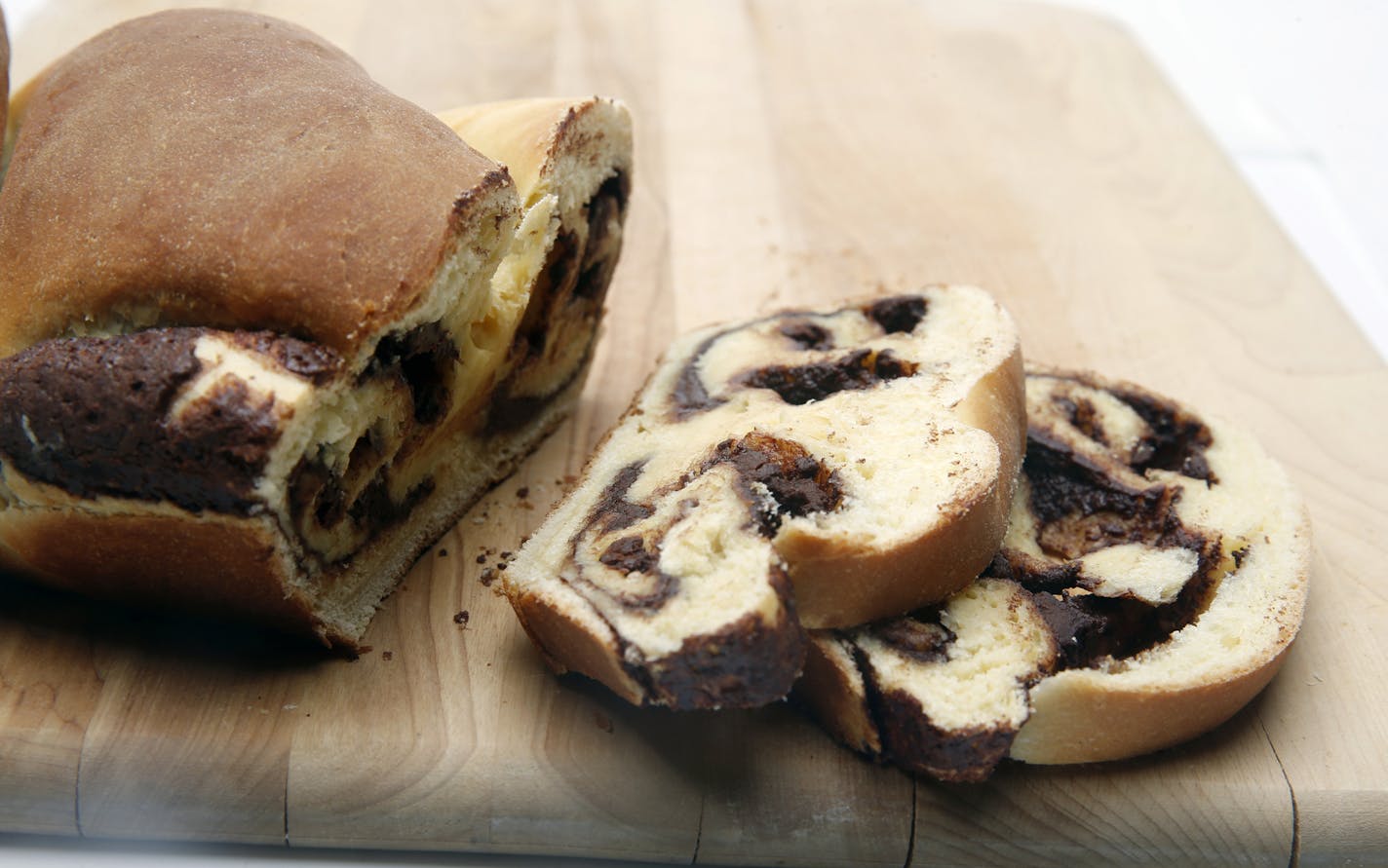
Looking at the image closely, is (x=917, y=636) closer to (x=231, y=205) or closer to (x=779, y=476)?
(x=779, y=476)

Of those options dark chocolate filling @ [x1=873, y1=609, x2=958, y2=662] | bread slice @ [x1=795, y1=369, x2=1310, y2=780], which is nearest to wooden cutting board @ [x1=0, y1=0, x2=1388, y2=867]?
bread slice @ [x1=795, y1=369, x2=1310, y2=780]

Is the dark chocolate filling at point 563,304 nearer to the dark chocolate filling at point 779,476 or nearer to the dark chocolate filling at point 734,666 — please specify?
the dark chocolate filling at point 779,476

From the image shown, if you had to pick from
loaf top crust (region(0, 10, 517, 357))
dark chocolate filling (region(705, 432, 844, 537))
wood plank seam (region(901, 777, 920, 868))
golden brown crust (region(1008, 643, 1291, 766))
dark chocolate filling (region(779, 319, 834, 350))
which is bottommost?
wood plank seam (region(901, 777, 920, 868))

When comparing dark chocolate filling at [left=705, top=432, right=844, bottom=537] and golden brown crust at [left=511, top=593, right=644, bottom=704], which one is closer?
golden brown crust at [left=511, top=593, right=644, bottom=704]

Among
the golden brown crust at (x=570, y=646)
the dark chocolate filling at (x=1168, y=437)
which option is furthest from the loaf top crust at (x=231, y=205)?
the dark chocolate filling at (x=1168, y=437)

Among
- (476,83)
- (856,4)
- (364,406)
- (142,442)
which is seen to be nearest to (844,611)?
(364,406)

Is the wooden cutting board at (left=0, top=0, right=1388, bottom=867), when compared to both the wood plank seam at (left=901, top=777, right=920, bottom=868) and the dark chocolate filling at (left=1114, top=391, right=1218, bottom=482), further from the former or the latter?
the dark chocolate filling at (left=1114, top=391, right=1218, bottom=482)

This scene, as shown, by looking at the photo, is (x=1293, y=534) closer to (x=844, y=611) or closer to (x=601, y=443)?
(x=844, y=611)
